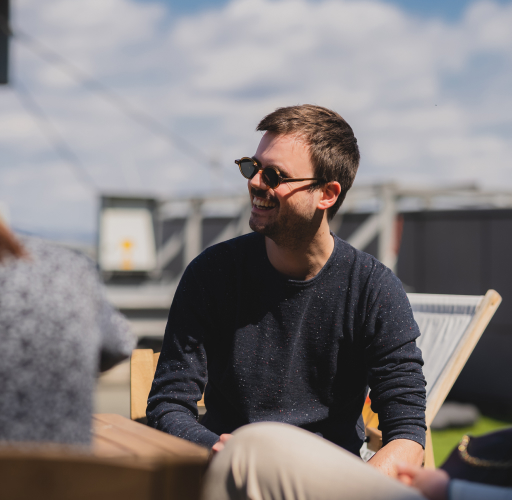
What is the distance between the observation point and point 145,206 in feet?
31.5

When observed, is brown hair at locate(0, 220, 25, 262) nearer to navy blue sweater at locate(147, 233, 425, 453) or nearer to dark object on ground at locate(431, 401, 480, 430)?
navy blue sweater at locate(147, 233, 425, 453)

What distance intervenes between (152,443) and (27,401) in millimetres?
227

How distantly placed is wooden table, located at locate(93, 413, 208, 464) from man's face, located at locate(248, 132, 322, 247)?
0.90 meters

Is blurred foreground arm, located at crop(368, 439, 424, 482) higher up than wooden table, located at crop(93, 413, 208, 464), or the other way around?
wooden table, located at crop(93, 413, 208, 464)

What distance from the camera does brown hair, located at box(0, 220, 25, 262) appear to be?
3.10 ft

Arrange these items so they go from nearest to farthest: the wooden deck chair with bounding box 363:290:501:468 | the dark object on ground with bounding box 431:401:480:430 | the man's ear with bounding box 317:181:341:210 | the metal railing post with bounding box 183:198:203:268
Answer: the man's ear with bounding box 317:181:341:210, the wooden deck chair with bounding box 363:290:501:468, the dark object on ground with bounding box 431:401:480:430, the metal railing post with bounding box 183:198:203:268

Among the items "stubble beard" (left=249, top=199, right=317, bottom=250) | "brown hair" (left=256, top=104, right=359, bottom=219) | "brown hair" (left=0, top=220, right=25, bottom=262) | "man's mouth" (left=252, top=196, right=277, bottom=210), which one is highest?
"brown hair" (left=256, top=104, right=359, bottom=219)

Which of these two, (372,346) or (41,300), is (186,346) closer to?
(372,346)

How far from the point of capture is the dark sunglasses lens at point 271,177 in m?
2.03

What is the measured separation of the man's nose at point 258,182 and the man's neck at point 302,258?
20 centimetres

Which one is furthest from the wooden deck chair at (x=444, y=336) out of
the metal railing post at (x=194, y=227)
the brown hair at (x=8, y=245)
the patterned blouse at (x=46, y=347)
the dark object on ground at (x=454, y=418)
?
the metal railing post at (x=194, y=227)

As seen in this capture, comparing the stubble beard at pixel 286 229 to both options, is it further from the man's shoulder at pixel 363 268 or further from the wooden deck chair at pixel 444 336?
the wooden deck chair at pixel 444 336

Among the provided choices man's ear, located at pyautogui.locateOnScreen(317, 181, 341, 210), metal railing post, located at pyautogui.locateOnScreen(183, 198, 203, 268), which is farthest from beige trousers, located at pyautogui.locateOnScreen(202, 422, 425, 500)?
metal railing post, located at pyautogui.locateOnScreen(183, 198, 203, 268)

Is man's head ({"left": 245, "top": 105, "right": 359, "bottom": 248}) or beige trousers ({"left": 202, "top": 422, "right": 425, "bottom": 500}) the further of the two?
man's head ({"left": 245, "top": 105, "right": 359, "bottom": 248})
